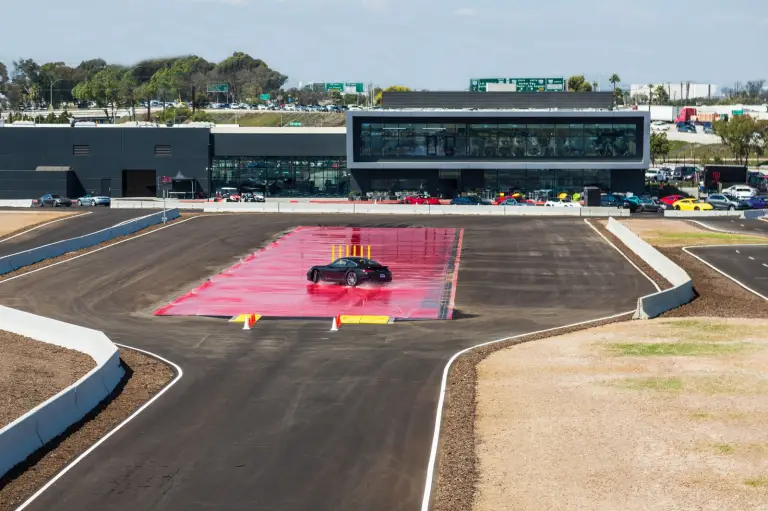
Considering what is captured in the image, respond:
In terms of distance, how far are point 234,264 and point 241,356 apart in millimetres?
26113

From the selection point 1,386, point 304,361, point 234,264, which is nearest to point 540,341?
point 304,361

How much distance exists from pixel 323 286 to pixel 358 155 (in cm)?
6213

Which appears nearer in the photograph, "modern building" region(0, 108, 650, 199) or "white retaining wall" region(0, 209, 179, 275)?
"white retaining wall" region(0, 209, 179, 275)

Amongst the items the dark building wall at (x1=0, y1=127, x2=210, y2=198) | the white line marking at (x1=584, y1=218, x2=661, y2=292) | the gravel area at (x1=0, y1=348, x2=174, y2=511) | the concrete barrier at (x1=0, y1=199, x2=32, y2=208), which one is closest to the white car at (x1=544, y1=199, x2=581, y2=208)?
the white line marking at (x1=584, y1=218, x2=661, y2=292)

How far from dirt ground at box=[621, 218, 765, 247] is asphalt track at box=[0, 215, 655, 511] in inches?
232

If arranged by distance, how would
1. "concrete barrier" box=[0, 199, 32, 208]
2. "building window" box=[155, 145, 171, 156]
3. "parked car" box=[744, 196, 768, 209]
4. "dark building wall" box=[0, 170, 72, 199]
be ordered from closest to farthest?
1. "concrete barrier" box=[0, 199, 32, 208]
2. "parked car" box=[744, 196, 768, 209]
3. "dark building wall" box=[0, 170, 72, 199]
4. "building window" box=[155, 145, 171, 156]

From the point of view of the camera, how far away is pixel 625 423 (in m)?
26.5

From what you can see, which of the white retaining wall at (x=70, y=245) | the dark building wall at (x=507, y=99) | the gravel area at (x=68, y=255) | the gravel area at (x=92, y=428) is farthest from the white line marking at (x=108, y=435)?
the dark building wall at (x=507, y=99)

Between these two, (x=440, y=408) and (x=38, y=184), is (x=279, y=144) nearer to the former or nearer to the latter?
(x=38, y=184)

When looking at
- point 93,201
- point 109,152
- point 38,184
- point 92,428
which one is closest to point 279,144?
point 109,152

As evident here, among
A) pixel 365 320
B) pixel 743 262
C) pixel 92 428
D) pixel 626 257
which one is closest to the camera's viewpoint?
pixel 92 428

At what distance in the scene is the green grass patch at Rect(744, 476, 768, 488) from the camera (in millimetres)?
21672

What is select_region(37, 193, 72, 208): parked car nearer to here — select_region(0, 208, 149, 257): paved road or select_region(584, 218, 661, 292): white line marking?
select_region(0, 208, 149, 257): paved road

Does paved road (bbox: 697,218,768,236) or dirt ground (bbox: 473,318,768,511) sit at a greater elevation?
dirt ground (bbox: 473,318,768,511)
